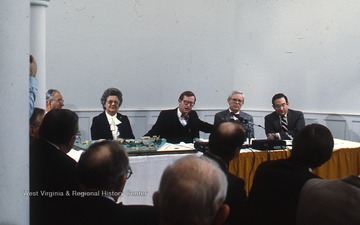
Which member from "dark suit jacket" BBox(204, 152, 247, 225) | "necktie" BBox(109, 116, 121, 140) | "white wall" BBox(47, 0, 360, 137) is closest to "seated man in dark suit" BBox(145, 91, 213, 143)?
"necktie" BBox(109, 116, 121, 140)

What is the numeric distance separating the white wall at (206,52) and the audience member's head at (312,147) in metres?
4.08

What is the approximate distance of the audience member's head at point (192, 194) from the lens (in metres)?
1.22

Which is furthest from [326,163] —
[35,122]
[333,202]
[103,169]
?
[103,169]

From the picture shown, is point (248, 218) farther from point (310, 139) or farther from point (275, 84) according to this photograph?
point (275, 84)

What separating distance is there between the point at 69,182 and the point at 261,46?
17.9ft

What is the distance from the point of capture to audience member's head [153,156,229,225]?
122cm

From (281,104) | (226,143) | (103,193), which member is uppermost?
(281,104)

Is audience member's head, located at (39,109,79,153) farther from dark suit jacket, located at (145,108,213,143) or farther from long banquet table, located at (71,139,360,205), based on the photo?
dark suit jacket, located at (145,108,213,143)

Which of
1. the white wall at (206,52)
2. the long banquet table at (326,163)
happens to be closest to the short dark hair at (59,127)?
the long banquet table at (326,163)

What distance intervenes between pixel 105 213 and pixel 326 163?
318cm

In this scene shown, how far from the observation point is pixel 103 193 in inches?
68.4

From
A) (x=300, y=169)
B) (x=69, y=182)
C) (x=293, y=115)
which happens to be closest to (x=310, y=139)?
(x=300, y=169)

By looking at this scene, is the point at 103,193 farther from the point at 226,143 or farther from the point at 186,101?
the point at 186,101

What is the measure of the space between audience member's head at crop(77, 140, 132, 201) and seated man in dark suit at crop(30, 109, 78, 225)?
0.19 metres
